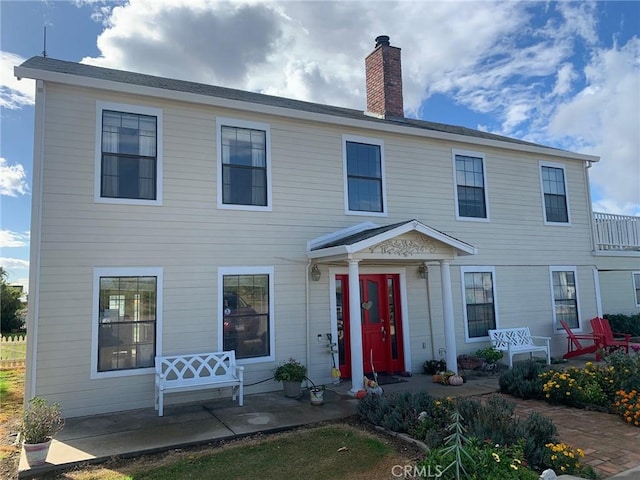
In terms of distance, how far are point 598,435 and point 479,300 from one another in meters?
5.58

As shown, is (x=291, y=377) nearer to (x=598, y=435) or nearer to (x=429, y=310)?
(x=429, y=310)

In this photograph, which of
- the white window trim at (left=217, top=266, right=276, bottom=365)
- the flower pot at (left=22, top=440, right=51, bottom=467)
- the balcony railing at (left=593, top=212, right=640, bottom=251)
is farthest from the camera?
the balcony railing at (left=593, top=212, right=640, bottom=251)

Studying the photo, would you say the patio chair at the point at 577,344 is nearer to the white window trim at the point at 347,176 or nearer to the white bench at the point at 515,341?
the white bench at the point at 515,341

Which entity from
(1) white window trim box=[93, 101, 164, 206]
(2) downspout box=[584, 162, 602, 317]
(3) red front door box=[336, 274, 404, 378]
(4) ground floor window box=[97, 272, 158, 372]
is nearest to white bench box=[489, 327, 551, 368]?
(3) red front door box=[336, 274, 404, 378]

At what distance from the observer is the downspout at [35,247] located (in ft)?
21.9

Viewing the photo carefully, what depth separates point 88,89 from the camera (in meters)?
7.47

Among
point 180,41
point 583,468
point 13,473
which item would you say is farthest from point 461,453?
point 180,41

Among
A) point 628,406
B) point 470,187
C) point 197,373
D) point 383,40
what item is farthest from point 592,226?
point 197,373

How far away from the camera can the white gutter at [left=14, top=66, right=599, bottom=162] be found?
7.09 metres

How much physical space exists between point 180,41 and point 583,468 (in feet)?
38.6

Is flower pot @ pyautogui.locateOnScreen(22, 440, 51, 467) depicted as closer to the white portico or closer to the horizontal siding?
the horizontal siding

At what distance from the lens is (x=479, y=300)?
11.1 meters

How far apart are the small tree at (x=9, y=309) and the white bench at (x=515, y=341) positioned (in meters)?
18.7

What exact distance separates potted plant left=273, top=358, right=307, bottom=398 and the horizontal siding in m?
0.42
